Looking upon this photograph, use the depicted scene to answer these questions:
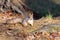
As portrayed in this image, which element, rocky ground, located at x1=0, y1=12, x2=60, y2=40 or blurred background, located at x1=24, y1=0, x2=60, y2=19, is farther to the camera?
blurred background, located at x1=24, y1=0, x2=60, y2=19

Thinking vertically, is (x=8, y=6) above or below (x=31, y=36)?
above

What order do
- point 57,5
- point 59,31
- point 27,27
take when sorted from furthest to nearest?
point 57,5, point 27,27, point 59,31

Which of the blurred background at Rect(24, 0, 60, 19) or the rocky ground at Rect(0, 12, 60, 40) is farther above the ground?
the blurred background at Rect(24, 0, 60, 19)

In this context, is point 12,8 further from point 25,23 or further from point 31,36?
point 31,36

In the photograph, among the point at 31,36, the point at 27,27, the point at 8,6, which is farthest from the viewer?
the point at 8,6

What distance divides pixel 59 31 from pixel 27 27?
67 cm

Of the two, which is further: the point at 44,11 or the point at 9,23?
the point at 44,11

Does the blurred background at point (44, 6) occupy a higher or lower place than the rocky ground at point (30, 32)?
higher

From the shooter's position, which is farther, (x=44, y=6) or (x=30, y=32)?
(x=44, y=6)

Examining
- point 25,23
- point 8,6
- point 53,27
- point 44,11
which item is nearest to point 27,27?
point 25,23

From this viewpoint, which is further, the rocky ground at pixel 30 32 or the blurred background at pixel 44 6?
the blurred background at pixel 44 6

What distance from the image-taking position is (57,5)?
27.4ft

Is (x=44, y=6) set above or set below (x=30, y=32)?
above

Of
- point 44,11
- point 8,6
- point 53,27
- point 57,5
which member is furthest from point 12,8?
point 53,27
